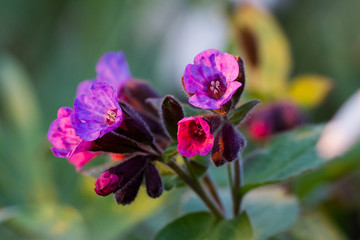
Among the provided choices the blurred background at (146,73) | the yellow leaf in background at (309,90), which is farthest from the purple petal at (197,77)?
the yellow leaf in background at (309,90)

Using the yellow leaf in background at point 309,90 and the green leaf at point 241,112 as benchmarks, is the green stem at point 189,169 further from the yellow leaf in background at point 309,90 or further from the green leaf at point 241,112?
the yellow leaf in background at point 309,90

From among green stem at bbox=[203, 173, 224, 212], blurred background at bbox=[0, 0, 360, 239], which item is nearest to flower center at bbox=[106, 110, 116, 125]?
green stem at bbox=[203, 173, 224, 212]

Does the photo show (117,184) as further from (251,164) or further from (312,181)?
(312,181)

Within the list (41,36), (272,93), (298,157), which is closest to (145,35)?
(41,36)

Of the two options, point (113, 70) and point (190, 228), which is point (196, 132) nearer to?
point (190, 228)

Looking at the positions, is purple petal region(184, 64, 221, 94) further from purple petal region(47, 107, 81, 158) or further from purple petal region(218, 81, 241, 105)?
purple petal region(47, 107, 81, 158)

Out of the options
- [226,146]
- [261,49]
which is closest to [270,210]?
[226,146]

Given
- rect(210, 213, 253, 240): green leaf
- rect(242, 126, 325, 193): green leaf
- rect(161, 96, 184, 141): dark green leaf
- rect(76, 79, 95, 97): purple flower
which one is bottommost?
rect(242, 126, 325, 193): green leaf
